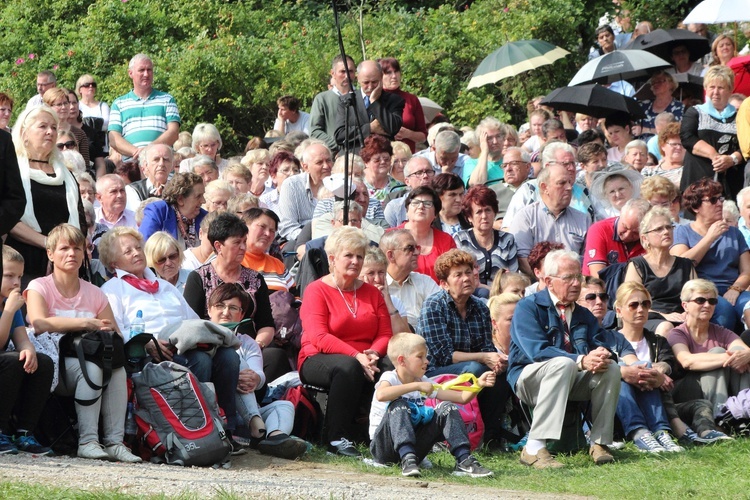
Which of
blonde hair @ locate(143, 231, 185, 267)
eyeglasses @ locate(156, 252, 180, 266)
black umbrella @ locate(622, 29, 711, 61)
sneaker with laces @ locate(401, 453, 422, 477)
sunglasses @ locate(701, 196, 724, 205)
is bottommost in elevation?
sneaker with laces @ locate(401, 453, 422, 477)

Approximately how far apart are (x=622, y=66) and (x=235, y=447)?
8964 millimetres

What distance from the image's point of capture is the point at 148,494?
6.21m

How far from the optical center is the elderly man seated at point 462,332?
9188mm

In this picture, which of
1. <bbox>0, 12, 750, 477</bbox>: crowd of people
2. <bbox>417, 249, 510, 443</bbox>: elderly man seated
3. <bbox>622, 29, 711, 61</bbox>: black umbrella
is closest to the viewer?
<bbox>0, 12, 750, 477</bbox>: crowd of people

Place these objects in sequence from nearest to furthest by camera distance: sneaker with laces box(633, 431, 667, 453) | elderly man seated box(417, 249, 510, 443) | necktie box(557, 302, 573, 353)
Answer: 1. sneaker with laces box(633, 431, 667, 453)
2. necktie box(557, 302, 573, 353)
3. elderly man seated box(417, 249, 510, 443)

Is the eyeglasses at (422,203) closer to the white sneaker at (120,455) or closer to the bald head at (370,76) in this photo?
the bald head at (370,76)

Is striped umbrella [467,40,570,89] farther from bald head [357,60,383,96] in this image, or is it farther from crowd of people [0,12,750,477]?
crowd of people [0,12,750,477]

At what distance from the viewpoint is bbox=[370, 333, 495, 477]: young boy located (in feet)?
26.3

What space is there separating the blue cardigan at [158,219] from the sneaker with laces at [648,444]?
4172 millimetres

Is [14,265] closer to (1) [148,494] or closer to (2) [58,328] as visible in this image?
(2) [58,328]

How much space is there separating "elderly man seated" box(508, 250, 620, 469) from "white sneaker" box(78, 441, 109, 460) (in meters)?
2.82

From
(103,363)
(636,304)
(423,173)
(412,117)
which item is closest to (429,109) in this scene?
(412,117)

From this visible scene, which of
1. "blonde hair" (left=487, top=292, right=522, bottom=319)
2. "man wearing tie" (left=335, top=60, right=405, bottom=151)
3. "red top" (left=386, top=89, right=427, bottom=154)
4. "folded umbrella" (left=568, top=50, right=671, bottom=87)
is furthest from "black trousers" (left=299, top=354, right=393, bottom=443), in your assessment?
"folded umbrella" (left=568, top=50, right=671, bottom=87)

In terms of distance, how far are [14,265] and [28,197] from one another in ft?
2.67
